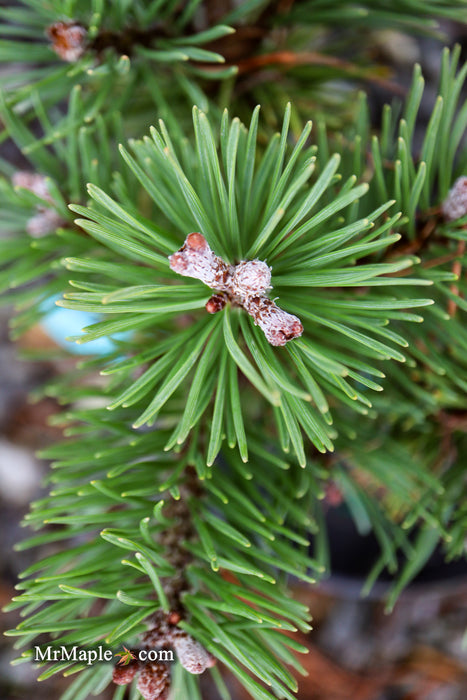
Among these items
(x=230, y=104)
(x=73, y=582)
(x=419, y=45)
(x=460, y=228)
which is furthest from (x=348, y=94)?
(x=73, y=582)

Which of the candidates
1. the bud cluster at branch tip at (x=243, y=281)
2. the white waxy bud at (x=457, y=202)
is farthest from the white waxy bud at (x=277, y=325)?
the white waxy bud at (x=457, y=202)

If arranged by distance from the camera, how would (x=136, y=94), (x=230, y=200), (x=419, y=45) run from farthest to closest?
(x=419, y=45) → (x=136, y=94) → (x=230, y=200)

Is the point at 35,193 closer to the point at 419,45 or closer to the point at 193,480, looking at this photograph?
the point at 193,480

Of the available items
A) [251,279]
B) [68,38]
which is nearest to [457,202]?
[251,279]

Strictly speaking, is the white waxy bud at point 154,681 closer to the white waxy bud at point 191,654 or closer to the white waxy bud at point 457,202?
the white waxy bud at point 191,654

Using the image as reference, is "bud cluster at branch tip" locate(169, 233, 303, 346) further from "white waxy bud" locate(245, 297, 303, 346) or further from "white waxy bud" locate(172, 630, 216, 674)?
"white waxy bud" locate(172, 630, 216, 674)

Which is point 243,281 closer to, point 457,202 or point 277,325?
point 277,325

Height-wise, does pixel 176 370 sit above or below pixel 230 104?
below
